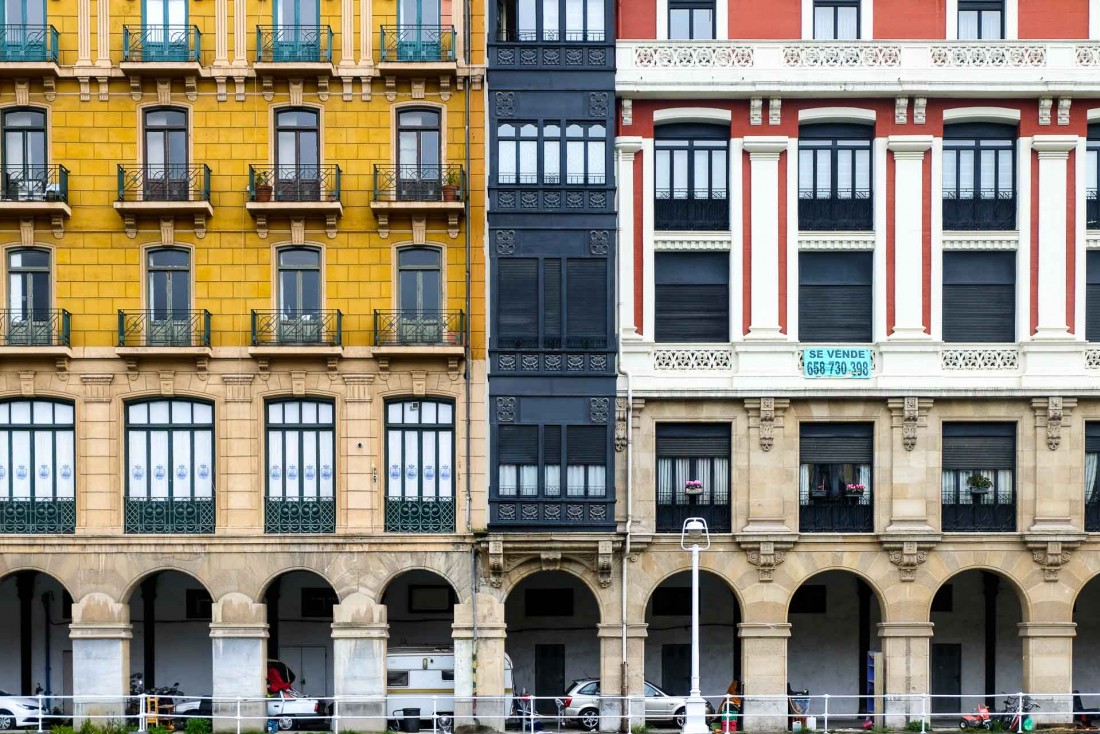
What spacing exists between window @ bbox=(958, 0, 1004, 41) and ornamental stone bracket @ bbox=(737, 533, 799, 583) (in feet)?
50.1

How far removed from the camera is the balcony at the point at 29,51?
33375 millimetres

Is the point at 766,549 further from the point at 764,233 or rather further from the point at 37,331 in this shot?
the point at 37,331

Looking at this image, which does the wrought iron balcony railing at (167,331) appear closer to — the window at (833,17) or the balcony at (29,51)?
the balcony at (29,51)

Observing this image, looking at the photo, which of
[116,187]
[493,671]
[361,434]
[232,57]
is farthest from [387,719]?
[232,57]

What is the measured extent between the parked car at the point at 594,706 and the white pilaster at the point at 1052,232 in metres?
14.5

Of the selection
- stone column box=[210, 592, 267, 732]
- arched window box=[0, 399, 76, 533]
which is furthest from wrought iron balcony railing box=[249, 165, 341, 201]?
stone column box=[210, 592, 267, 732]

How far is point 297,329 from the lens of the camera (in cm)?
3378

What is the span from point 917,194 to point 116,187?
888 inches

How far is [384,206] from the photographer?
33281 millimetres

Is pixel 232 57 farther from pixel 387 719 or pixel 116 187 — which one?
pixel 387 719

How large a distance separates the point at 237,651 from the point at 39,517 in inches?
265

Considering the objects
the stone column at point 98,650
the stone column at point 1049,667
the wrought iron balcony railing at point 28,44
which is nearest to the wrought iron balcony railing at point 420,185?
the wrought iron balcony railing at point 28,44

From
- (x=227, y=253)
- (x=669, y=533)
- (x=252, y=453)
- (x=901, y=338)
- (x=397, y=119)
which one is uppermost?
(x=397, y=119)

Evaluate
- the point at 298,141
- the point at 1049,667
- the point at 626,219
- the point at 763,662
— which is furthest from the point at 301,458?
the point at 1049,667
